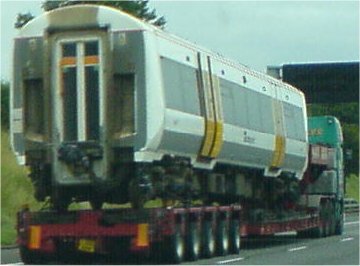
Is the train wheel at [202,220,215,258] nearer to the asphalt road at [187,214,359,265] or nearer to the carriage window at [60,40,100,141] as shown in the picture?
the asphalt road at [187,214,359,265]

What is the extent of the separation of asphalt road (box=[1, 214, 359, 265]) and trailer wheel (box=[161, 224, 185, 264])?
417mm

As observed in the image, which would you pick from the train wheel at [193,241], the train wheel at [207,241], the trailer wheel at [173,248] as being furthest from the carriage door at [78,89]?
the train wheel at [207,241]

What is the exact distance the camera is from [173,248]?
26.0m

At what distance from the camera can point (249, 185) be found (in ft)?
109

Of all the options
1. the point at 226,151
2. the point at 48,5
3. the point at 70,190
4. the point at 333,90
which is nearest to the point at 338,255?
the point at 226,151

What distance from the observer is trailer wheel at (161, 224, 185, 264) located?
2592 cm

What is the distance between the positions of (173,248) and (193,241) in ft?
3.89

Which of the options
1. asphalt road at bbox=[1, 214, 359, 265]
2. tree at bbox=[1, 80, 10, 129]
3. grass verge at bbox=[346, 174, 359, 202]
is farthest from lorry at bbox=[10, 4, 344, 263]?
grass verge at bbox=[346, 174, 359, 202]

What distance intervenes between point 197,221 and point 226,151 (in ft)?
8.01

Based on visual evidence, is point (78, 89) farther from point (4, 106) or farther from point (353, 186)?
point (353, 186)

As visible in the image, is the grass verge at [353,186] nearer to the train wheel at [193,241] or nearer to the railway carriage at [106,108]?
the train wheel at [193,241]

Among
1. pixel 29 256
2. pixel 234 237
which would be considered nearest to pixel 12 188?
pixel 234 237

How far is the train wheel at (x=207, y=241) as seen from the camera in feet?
91.7

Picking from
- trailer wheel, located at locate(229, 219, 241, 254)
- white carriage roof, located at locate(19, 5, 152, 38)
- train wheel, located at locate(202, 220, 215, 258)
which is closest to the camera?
white carriage roof, located at locate(19, 5, 152, 38)
